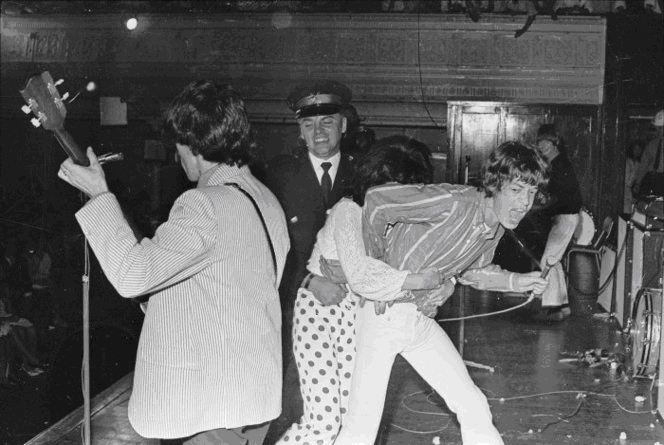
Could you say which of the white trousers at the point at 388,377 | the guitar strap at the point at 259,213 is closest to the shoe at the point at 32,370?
the white trousers at the point at 388,377

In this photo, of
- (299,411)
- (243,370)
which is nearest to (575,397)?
(299,411)

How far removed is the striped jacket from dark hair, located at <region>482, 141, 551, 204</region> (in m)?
0.09

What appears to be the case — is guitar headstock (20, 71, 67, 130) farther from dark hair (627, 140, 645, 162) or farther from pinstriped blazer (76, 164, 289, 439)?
dark hair (627, 140, 645, 162)

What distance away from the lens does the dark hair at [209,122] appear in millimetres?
2455

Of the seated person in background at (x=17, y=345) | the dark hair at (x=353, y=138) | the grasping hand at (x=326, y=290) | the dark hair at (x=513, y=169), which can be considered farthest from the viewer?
the seated person in background at (x=17, y=345)

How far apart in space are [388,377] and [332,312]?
1.70 feet

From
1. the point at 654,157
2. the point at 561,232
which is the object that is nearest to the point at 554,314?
the point at 561,232

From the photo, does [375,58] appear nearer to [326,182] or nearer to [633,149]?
[633,149]

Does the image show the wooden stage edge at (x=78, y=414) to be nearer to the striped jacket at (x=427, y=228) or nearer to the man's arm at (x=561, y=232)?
the striped jacket at (x=427, y=228)

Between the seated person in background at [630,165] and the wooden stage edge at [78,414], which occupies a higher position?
the seated person in background at [630,165]

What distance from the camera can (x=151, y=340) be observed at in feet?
7.66

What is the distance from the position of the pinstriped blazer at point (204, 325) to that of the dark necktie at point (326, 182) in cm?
182

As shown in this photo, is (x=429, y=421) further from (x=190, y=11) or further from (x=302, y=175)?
(x=190, y=11)

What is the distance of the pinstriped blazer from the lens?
2.29 meters
